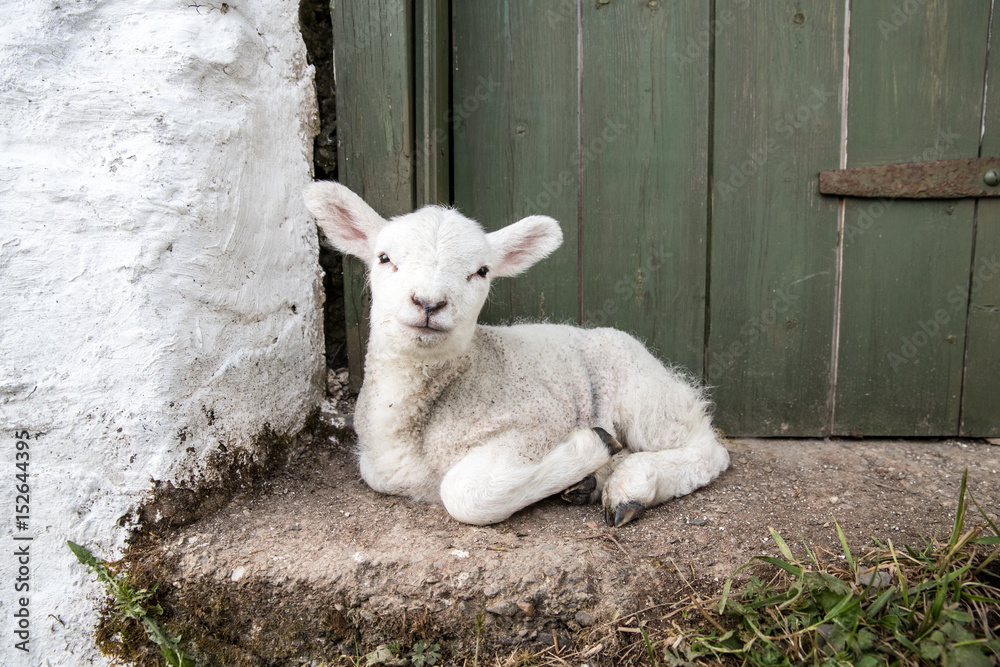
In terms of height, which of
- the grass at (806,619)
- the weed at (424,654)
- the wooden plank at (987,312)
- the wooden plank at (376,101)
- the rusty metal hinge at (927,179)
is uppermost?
the wooden plank at (376,101)

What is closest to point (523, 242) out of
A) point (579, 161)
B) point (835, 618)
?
point (579, 161)

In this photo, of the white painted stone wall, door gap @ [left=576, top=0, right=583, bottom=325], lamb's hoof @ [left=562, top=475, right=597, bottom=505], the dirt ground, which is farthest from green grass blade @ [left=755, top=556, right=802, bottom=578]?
the white painted stone wall

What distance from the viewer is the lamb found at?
2.18m

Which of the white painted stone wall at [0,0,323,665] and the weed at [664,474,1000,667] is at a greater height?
the white painted stone wall at [0,0,323,665]

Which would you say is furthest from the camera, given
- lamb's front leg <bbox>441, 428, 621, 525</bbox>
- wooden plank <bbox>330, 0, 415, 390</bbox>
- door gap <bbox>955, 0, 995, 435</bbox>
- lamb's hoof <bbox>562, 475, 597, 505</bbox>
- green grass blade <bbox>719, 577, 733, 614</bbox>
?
door gap <bbox>955, 0, 995, 435</bbox>

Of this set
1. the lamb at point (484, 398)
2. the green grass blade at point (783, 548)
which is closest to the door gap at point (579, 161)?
the lamb at point (484, 398)

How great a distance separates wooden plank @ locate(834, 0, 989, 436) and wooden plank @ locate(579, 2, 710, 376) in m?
0.76

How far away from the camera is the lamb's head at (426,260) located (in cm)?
211

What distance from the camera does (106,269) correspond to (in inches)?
80.9

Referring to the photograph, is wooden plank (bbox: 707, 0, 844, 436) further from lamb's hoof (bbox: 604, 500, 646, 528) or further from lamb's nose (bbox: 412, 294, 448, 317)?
lamb's nose (bbox: 412, 294, 448, 317)

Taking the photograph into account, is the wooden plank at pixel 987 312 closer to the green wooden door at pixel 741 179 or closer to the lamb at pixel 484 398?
the green wooden door at pixel 741 179

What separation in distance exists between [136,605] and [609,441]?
1.77m

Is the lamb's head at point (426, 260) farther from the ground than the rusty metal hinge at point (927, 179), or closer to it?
closer to it

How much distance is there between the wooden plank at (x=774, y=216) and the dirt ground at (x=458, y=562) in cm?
81
